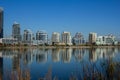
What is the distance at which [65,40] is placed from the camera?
158 metres

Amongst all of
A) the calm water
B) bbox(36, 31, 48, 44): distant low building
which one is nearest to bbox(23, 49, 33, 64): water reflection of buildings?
the calm water

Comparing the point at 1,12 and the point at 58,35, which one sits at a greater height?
the point at 1,12

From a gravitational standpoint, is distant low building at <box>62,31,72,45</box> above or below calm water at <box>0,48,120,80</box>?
above

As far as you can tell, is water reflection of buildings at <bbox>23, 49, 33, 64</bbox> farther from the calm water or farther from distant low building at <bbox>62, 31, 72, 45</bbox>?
distant low building at <bbox>62, 31, 72, 45</bbox>

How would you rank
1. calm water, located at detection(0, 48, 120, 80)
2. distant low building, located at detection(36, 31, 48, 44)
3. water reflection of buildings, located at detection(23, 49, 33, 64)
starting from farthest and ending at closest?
distant low building, located at detection(36, 31, 48, 44) < water reflection of buildings, located at detection(23, 49, 33, 64) < calm water, located at detection(0, 48, 120, 80)

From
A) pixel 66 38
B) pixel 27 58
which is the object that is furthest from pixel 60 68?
pixel 66 38

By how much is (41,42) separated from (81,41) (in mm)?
28274

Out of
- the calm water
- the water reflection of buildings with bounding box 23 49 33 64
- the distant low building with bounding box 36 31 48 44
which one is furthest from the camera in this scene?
the distant low building with bounding box 36 31 48 44

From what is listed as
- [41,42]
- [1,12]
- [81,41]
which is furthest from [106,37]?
[1,12]

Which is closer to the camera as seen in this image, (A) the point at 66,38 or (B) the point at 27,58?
(B) the point at 27,58

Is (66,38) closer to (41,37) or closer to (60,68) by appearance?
(41,37)

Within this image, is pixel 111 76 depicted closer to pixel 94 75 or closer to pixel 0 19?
pixel 94 75

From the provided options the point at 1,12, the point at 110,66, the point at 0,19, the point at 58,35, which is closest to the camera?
the point at 110,66

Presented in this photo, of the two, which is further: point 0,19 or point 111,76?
point 0,19
